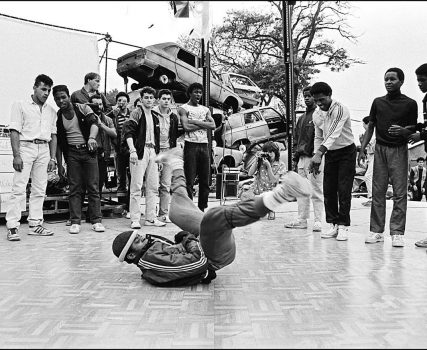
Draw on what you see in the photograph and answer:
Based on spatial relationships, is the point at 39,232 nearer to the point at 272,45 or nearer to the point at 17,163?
the point at 17,163

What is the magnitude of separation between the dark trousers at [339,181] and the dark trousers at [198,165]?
5.99 feet

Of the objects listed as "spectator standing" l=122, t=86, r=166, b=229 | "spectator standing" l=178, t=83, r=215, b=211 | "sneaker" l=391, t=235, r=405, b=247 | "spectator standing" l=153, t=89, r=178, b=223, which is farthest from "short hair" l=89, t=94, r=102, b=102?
"sneaker" l=391, t=235, r=405, b=247

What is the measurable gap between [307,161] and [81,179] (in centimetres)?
296

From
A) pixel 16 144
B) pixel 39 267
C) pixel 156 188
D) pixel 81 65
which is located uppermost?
pixel 81 65

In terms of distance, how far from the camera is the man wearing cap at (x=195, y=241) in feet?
9.46

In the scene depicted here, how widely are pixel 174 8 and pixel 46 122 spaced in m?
2.00

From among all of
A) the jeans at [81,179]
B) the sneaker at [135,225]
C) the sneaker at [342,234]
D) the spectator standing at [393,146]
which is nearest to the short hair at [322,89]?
the spectator standing at [393,146]

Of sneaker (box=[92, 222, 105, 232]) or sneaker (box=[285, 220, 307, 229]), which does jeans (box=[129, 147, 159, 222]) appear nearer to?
sneaker (box=[92, 222, 105, 232])

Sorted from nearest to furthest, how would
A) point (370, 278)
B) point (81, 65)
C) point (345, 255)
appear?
point (370, 278) → point (345, 255) → point (81, 65)

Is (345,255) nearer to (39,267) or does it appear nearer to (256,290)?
(256,290)

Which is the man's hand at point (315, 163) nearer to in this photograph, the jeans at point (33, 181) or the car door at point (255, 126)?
the jeans at point (33, 181)

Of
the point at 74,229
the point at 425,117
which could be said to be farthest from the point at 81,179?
the point at 425,117

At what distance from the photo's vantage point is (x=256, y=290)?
3402 mm

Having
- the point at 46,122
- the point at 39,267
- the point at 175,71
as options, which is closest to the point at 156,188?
the point at 46,122
